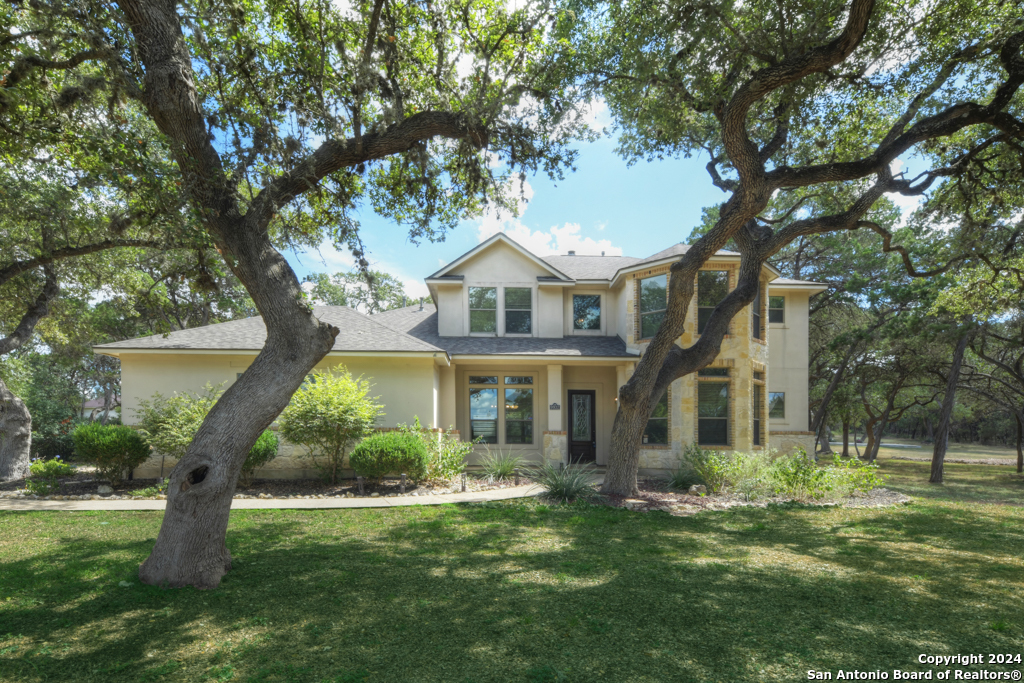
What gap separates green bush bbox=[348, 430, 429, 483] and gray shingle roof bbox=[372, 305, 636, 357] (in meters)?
3.91

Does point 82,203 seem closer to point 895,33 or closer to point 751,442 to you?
point 895,33

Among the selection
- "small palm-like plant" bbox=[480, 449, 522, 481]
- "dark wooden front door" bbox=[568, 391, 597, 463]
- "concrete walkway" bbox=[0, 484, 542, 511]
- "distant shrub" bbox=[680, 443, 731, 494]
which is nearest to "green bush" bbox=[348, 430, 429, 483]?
"concrete walkway" bbox=[0, 484, 542, 511]

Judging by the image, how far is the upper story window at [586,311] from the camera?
16484mm

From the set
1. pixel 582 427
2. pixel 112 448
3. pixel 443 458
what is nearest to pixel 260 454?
pixel 112 448

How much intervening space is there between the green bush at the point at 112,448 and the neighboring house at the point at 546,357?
4.57 feet

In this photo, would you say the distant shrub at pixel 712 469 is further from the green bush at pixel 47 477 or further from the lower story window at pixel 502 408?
the green bush at pixel 47 477

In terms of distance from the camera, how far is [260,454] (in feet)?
36.7

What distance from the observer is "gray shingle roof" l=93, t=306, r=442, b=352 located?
506 inches

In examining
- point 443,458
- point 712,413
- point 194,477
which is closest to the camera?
point 194,477

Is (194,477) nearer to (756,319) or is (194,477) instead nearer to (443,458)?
(443,458)

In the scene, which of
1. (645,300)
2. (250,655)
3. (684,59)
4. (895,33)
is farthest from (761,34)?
(250,655)

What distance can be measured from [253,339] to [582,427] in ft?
32.6

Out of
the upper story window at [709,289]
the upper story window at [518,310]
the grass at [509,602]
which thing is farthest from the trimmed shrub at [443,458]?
the upper story window at [709,289]

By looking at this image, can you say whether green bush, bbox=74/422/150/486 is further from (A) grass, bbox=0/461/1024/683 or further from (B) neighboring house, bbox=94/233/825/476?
(A) grass, bbox=0/461/1024/683
